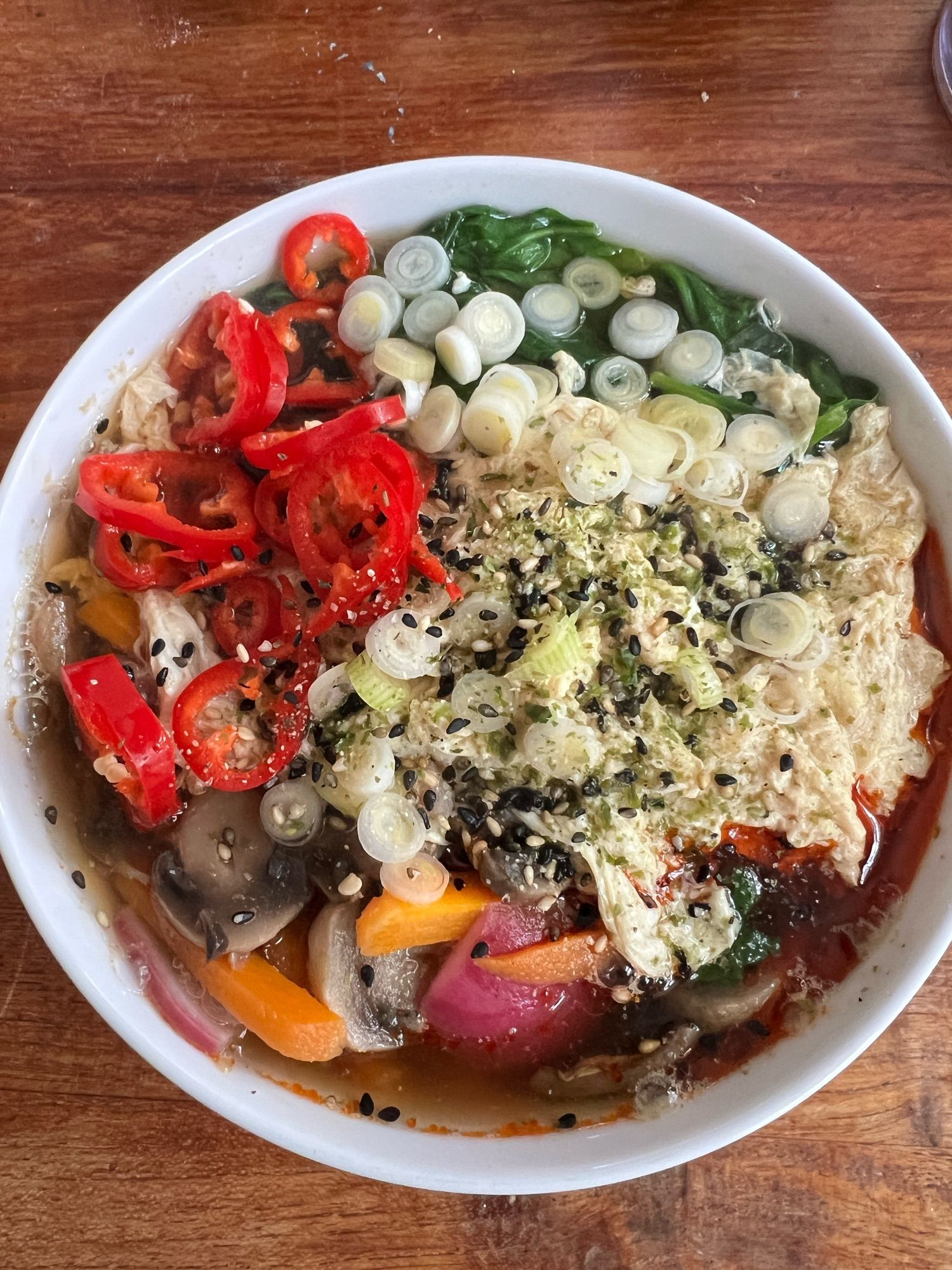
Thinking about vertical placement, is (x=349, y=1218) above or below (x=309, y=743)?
below

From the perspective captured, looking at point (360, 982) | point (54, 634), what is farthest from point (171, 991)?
point (54, 634)

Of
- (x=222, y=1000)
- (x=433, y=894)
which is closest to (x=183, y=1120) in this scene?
(x=222, y=1000)

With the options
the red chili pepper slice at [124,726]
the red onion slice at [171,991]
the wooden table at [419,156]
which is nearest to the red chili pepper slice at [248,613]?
the red chili pepper slice at [124,726]

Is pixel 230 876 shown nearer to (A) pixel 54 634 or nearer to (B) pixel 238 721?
(B) pixel 238 721

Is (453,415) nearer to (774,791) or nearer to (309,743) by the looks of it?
(309,743)

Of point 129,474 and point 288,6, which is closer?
point 129,474

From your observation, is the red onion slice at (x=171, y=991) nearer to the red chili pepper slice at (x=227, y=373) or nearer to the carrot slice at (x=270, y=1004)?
the carrot slice at (x=270, y=1004)

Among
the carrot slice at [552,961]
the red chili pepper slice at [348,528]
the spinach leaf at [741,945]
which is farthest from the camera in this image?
the spinach leaf at [741,945]
